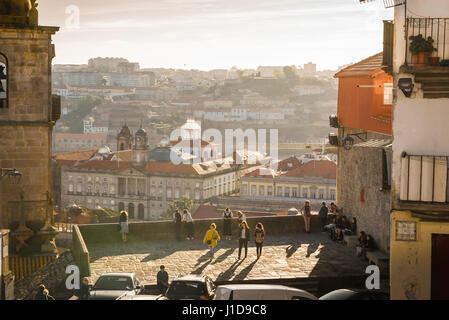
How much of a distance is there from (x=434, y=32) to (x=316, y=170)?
96.6 meters

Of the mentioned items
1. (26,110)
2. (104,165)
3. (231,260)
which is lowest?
(104,165)

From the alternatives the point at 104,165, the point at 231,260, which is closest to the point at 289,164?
the point at 104,165

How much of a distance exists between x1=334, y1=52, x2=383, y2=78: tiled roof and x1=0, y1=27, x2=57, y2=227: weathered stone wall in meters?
9.06

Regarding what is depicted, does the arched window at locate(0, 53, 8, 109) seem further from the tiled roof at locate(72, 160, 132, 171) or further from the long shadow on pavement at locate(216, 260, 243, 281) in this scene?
the tiled roof at locate(72, 160, 132, 171)

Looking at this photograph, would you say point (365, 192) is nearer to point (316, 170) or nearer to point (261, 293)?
point (261, 293)

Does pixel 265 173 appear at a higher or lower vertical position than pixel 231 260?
lower

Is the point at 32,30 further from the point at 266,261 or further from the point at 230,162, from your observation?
the point at 230,162

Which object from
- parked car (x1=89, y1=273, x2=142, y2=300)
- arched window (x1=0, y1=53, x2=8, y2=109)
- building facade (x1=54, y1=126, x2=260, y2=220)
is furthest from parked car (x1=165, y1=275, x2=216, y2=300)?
building facade (x1=54, y1=126, x2=260, y2=220)

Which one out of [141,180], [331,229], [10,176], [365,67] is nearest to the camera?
[10,176]

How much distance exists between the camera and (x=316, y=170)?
353ft

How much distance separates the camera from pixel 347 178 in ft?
77.6

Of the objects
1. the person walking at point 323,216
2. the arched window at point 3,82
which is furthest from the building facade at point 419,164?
the person walking at point 323,216

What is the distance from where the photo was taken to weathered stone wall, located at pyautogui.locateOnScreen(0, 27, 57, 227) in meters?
17.5

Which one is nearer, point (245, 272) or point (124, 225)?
point (245, 272)
